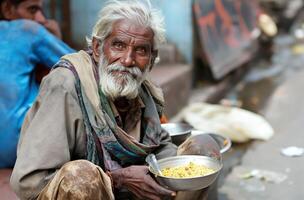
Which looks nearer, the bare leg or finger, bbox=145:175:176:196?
the bare leg

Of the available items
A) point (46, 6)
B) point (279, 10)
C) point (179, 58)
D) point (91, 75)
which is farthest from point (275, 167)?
point (279, 10)

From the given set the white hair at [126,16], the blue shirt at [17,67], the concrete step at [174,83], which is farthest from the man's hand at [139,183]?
the concrete step at [174,83]

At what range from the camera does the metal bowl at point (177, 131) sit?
144 inches

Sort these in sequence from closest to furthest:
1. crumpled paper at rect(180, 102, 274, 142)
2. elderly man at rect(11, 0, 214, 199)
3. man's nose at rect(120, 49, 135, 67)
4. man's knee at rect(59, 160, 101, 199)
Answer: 1. man's knee at rect(59, 160, 101, 199)
2. elderly man at rect(11, 0, 214, 199)
3. man's nose at rect(120, 49, 135, 67)
4. crumpled paper at rect(180, 102, 274, 142)

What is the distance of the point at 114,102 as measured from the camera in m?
2.96

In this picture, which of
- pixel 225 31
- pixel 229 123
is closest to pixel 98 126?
pixel 229 123

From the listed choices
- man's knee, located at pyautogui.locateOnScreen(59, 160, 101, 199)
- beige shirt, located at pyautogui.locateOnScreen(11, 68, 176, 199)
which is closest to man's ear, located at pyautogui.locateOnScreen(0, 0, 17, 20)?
beige shirt, located at pyautogui.locateOnScreen(11, 68, 176, 199)

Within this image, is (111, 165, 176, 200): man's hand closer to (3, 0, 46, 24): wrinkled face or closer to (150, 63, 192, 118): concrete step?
(3, 0, 46, 24): wrinkled face

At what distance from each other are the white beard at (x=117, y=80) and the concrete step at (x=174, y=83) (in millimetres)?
2795

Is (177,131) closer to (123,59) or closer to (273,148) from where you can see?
(123,59)

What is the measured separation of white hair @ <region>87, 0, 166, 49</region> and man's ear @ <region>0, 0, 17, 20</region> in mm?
1480

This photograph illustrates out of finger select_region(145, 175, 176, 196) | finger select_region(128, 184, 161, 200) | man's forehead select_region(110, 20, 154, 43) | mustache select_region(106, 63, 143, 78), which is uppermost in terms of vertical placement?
man's forehead select_region(110, 20, 154, 43)

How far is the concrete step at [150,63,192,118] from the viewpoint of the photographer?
585 cm

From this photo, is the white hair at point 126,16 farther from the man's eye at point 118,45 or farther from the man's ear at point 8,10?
the man's ear at point 8,10
